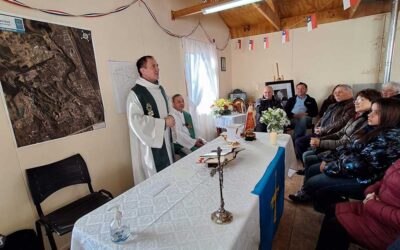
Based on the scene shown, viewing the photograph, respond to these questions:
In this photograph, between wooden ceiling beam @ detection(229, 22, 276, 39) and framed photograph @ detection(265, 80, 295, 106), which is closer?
framed photograph @ detection(265, 80, 295, 106)

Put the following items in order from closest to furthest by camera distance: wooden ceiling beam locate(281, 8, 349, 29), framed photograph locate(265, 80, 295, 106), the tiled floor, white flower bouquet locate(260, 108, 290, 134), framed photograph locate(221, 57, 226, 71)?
the tiled floor < white flower bouquet locate(260, 108, 290, 134) < wooden ceiling beam locate(281, 8, 349, 29) < framed photograph locate(265, 80, 295, 106) < framed photograph locate(221, 57, 226, 71)

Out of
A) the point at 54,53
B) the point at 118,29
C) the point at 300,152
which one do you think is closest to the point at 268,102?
the point at 300,152

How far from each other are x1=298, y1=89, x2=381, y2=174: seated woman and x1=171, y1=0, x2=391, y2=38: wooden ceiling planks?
6.66 feet

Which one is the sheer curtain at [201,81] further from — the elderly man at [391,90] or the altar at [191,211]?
the elderly man at [391,90]

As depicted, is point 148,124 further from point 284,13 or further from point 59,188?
point 284,13

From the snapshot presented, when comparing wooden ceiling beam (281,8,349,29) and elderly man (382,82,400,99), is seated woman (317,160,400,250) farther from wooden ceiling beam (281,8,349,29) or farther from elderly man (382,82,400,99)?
wooden ceiling beam (281,8,349,29)

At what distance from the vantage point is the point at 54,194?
1.85m

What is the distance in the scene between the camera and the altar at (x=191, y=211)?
2.89 ft

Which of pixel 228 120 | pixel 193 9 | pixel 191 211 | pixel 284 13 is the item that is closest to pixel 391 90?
pixel 228 120

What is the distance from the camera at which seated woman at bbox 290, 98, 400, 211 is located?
1.47 m

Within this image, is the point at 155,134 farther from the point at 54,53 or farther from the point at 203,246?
the point at 203,246

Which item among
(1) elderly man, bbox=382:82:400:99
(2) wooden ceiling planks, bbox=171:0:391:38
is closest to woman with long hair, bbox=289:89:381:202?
(1) elderly man, bbox=382:82:400:99

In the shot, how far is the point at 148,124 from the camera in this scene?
2.14 meters

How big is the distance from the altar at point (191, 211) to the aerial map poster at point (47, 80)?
107 cm
